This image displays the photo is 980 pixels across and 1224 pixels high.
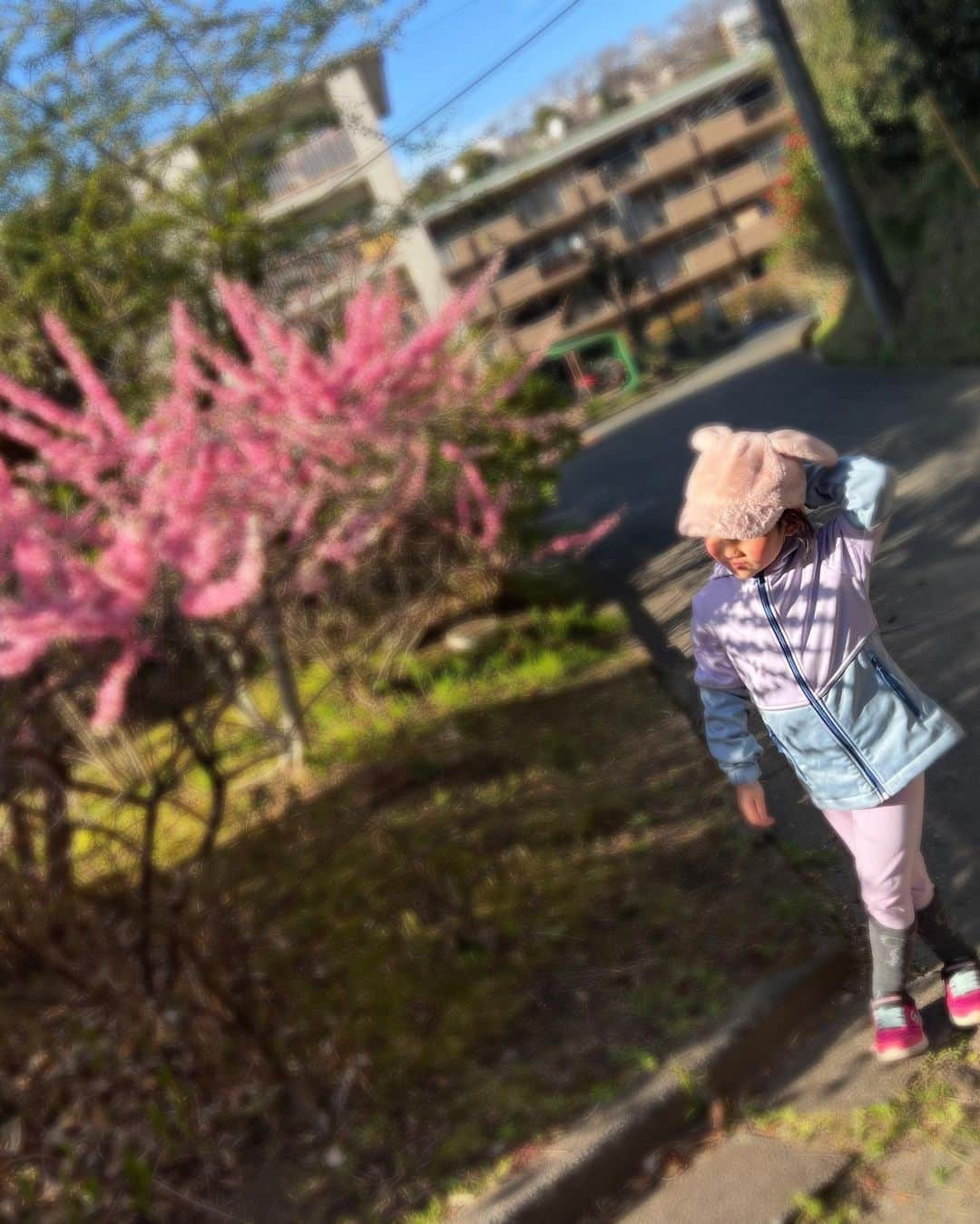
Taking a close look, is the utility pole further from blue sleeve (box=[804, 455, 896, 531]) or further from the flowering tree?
blue sleeve (box=[804, 455, 896, 531])

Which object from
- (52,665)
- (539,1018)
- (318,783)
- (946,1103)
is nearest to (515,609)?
(318,783)

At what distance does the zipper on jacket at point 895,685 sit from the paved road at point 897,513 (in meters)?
0.08

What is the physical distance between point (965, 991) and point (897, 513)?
1.68 m

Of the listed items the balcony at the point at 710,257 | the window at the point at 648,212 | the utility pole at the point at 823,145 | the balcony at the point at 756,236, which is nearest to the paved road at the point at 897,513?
the utility pole at the point at 823,145

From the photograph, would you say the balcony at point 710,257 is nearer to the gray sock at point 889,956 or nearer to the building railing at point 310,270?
the building railing at point 310,270

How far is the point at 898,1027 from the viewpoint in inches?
91.7

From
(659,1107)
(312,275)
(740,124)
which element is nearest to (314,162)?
(312,275)

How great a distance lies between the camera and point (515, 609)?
32.7 ft

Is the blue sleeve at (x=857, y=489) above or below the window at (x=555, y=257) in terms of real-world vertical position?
below

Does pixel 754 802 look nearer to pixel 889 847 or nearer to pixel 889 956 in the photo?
pixel 889 847

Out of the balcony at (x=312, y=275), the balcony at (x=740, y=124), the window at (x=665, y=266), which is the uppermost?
the balcony at (x=740, y=124)

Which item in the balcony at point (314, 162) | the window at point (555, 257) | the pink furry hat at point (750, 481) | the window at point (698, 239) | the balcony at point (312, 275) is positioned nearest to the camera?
the pink furry hat at point (750, 481)

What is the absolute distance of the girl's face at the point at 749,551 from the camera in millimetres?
1775

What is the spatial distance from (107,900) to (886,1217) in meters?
2.61
